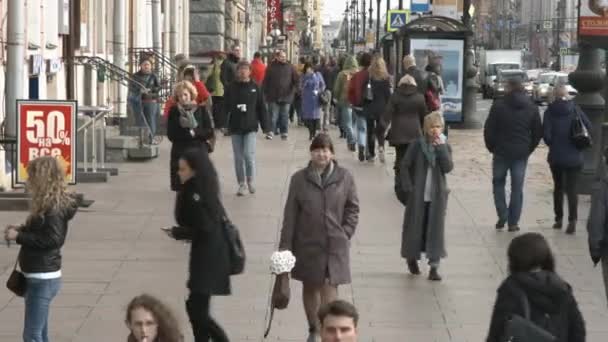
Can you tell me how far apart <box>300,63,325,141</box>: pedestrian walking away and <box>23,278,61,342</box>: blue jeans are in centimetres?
2015

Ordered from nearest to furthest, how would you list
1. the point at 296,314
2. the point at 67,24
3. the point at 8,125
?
the point at 296,314 < the point at 8,125 < the point at 67,24

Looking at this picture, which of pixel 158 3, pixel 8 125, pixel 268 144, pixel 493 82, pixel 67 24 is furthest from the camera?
pixel 493 82

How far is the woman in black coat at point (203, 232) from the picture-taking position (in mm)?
9219

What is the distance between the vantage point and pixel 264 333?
33.7 ft

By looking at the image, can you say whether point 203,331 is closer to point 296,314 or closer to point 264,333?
point 264,333

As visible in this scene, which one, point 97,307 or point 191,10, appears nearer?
point 97,307

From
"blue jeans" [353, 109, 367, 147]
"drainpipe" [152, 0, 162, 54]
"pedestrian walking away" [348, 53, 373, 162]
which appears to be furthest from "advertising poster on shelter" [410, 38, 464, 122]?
"blue jeans" [353, 109, 367, 147]

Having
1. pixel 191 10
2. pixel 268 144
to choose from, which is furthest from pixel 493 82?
pixel 268 144

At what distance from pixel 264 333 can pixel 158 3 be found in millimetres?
21963

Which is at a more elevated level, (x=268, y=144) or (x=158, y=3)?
(x=158, y=3)

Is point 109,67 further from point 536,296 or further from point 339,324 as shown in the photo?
point 339,324

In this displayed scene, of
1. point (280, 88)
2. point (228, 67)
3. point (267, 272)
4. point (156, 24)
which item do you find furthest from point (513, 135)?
point (156, 24)

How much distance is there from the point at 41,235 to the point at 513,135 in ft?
25.4

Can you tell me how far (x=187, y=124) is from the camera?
15516 millimetres
